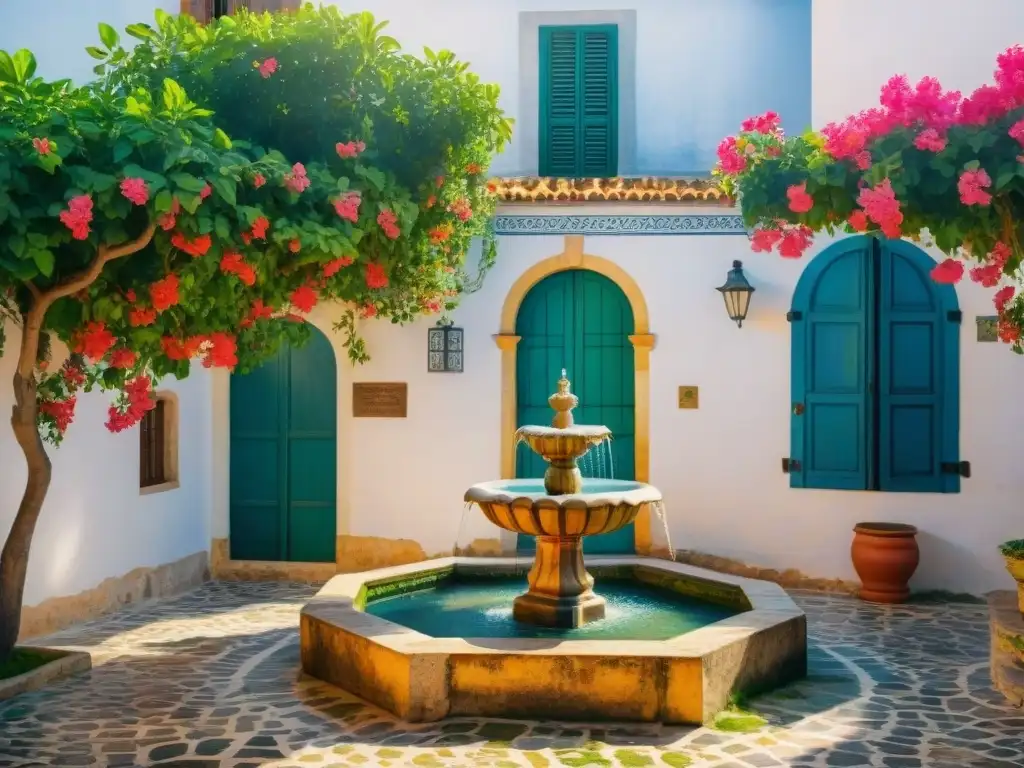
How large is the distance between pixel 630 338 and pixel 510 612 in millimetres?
3272

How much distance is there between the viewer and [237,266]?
5.81 m

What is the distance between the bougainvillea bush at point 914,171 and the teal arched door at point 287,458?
5.49 meters

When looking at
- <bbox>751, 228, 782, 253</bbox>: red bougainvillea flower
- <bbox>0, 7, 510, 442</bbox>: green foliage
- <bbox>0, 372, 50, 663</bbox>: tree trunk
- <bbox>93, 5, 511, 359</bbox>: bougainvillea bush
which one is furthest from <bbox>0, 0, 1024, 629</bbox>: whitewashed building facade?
<bbox>751, 228, 782, 253</bbox>: red bougainvillea flower

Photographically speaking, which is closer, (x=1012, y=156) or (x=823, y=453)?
(x=1012, y=156)

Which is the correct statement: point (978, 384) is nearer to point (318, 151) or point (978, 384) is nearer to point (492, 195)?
point (492, 195)

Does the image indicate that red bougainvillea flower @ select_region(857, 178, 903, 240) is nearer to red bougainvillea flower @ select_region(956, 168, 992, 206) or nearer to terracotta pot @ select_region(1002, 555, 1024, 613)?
red bougainvillea flower @ select_region(956, 168, 992, 206)

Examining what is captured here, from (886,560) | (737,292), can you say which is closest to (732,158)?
(737,292)

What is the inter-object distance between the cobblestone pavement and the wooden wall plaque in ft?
9.09

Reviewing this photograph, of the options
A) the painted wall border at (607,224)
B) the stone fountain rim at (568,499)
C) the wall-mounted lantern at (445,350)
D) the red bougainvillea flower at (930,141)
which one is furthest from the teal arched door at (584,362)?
the red bougainvillea flower at (930,141)

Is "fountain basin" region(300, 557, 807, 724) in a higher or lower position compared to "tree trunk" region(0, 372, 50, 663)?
lower

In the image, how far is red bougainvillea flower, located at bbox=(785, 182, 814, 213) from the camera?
535 centimetres

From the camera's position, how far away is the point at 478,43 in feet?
37.8

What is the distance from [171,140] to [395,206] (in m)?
1.46

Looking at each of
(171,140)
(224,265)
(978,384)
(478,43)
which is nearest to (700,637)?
(224,265)
